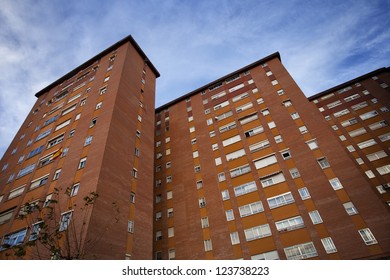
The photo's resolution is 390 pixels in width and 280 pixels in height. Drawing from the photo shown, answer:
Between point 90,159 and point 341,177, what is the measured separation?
825 inches

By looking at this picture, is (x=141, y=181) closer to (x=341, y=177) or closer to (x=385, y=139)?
(x=341, y=177)

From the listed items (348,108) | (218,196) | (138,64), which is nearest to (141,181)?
(218,196)

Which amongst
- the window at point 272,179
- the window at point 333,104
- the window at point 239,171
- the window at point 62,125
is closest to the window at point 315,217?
the window at point 272,179

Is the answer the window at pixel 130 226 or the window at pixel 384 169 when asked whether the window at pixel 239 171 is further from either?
the window at pixel 384 169

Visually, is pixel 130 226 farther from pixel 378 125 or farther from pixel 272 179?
pixel 378 125

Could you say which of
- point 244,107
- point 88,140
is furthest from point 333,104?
point 88,140

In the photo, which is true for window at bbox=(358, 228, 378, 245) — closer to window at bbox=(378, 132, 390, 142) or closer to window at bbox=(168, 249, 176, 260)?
window at bbox=(168, 249, 176, 260)

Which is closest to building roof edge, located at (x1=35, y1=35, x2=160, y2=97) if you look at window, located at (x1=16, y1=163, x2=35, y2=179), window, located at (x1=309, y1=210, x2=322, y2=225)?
window, located at (x1=16, y1=163, x2=35, y2=179)

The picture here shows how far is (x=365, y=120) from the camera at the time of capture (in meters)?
35.4

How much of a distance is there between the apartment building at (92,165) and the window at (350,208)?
15795mm

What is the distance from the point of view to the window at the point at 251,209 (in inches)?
893

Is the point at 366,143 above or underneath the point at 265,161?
above

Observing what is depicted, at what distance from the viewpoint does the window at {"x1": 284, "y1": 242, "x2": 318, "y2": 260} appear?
18.7m

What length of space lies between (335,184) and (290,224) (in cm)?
519
